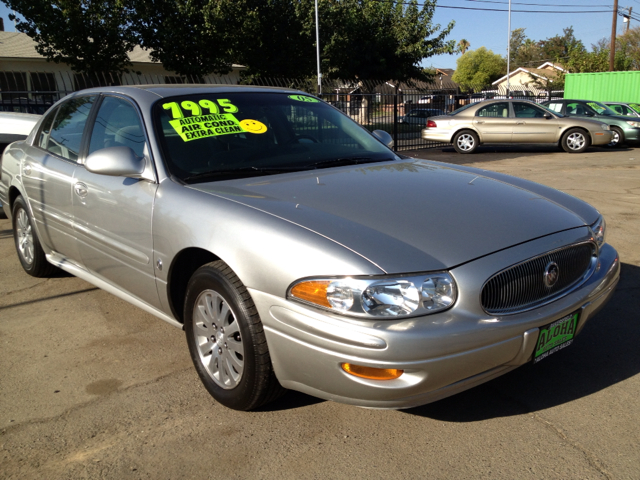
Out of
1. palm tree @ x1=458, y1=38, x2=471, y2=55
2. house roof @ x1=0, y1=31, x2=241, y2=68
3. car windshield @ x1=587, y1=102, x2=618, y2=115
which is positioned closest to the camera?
car windshield @ x1=587, y1=102, x2=618, y2=115

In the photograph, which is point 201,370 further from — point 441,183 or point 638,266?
point 638,266

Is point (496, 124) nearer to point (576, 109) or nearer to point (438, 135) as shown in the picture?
point (438, 135)

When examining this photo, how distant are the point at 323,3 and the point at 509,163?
73.7ft

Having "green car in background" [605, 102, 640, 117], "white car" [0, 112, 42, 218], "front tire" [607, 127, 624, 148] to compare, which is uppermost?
"white car" [0, 112, 42, 218]

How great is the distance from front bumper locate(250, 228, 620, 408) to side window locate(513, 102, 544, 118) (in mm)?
14506

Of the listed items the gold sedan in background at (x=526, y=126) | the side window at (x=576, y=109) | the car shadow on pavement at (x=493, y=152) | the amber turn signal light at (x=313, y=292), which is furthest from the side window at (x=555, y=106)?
the amber turn signal light at (x=313, y=292)

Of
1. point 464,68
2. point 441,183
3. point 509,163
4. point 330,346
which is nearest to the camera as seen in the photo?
point 330,346

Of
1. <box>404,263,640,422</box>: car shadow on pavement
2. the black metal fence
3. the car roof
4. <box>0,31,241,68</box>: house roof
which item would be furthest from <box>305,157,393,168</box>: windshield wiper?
<box>0,31,241,68</box>: house roof

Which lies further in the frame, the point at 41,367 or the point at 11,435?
the point at 41,367

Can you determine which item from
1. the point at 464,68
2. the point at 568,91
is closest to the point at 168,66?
the point at 568,91

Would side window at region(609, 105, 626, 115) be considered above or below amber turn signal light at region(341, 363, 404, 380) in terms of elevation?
above

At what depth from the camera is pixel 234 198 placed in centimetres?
293

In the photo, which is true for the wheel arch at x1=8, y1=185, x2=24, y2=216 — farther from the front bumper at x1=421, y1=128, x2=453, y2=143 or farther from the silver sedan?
the front bumper at x1=421, y1=128, x2=453, y2=143

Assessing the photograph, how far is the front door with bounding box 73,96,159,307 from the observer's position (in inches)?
131
